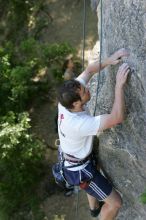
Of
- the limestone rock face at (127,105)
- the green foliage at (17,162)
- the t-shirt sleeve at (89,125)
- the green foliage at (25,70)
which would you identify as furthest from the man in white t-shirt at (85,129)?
the green foliage at (25,70)

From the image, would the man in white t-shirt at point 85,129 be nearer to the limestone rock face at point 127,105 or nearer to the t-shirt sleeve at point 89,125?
the t-shirt sleeve at point 89,125

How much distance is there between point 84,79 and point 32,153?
11.6ft

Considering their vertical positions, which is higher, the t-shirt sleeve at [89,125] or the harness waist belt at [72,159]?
the t-shirt sleeve at [89,125]

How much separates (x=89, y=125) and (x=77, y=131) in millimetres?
148

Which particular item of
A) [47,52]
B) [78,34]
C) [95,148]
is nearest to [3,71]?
[47,52]

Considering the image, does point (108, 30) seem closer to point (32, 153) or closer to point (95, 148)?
point (95, 148)

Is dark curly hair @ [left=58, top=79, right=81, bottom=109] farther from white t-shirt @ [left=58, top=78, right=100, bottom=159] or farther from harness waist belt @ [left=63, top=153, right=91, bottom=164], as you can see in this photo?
harness waist belt @ [left=63, top=153, right=91, bottom=164]

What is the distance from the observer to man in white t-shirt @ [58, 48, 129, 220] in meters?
4.35

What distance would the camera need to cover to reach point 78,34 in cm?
1128

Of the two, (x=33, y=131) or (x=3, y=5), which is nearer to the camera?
(x=33, y=131)

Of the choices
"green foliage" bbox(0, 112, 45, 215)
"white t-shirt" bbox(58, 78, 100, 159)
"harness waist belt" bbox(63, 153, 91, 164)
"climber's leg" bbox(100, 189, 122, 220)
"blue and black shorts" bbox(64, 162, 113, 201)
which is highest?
"white t-shirt" bbox(58, 78, 100, 159)

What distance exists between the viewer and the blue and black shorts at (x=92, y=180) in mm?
4996

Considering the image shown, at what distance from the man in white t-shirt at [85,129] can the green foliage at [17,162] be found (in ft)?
8.61

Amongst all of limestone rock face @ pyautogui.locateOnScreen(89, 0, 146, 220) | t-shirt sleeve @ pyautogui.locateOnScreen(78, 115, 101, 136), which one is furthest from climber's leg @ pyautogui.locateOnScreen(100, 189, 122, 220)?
t-shirt sleeve @ pyautogui.locateOnScreen(78, 115, 101, 136)
